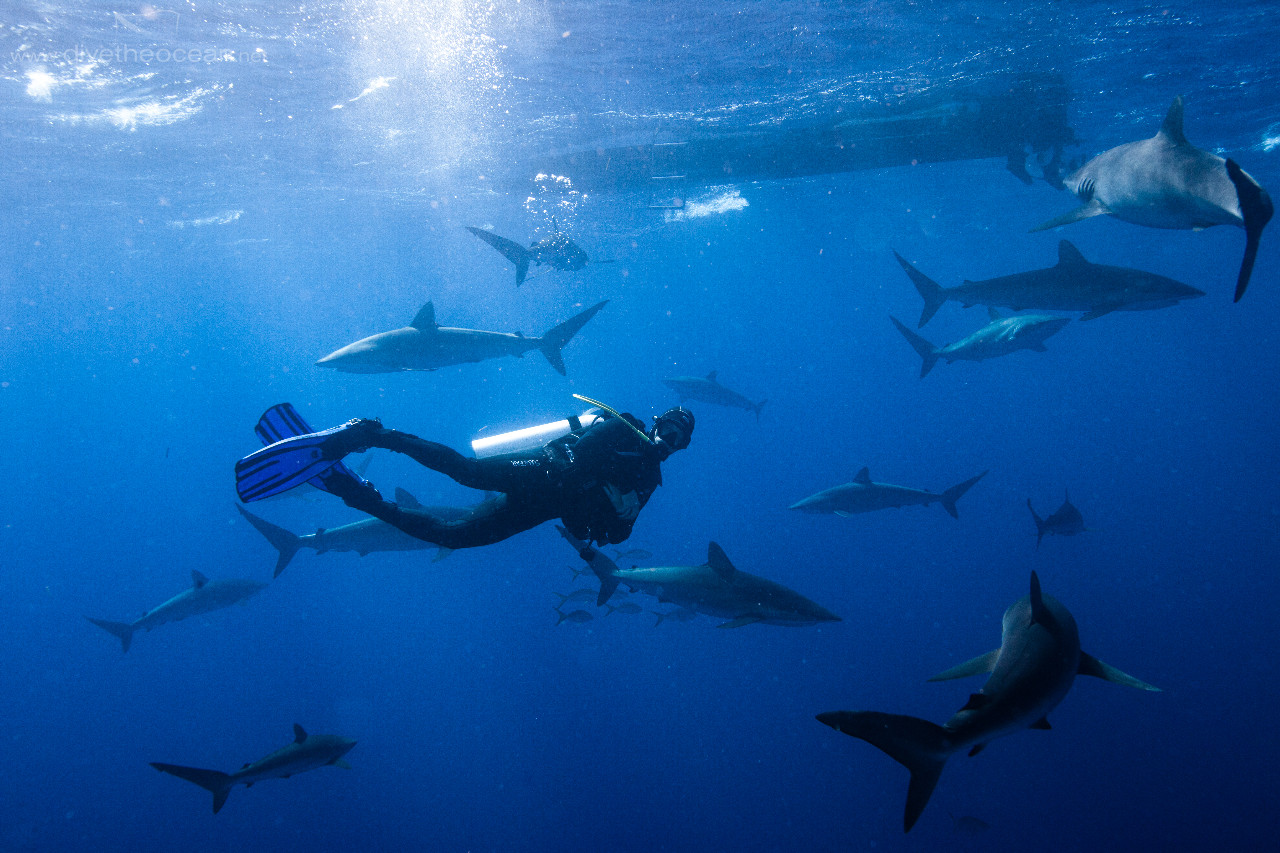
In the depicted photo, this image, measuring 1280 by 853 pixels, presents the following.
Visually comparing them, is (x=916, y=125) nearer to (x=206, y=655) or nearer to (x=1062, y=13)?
(x=1062, y=13)

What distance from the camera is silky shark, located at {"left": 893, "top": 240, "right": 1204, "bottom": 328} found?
6.55 m

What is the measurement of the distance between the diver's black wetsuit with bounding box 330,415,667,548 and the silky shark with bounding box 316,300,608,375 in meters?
5.30

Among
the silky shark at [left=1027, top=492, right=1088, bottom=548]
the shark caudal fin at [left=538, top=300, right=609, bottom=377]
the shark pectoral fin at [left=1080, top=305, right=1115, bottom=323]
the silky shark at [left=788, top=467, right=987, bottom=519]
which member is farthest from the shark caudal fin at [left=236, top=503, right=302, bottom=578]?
the silky shark at [left=1027, top=492, right=1088, bottom=548]

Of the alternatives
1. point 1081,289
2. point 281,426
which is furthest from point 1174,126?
point 281,426

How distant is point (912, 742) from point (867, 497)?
31.1 feet

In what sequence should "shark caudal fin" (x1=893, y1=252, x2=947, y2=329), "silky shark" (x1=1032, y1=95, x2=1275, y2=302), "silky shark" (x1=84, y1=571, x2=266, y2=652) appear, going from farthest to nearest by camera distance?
1. "silky shark" (x1=84, y1=571, x2=266, y2=652)
2. "shark caudal fin" (x1=893, y1=252, x2=947, y2=329)
3. "silky shark" (x1=1032, y1=95, x2=1275, y2=302)

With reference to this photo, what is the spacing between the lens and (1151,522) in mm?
28984

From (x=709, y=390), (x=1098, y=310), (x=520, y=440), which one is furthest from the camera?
(x=709, y=390)

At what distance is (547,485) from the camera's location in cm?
525

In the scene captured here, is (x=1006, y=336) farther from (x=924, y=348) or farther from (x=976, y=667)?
(x=976, y=667)

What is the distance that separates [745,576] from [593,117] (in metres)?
16.6

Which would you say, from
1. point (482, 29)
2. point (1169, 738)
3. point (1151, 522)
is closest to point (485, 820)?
point (1169, 738)

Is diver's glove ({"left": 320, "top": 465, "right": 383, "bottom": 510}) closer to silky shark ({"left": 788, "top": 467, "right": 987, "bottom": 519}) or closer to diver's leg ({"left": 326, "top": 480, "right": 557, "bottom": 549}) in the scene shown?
diver's leg ({"left": 326, "top": 480, "right": 557, "bottom": 549})

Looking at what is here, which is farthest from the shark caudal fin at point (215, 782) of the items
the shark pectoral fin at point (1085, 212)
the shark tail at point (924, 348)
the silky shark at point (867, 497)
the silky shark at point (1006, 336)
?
the shark tail at point (924, 348)
